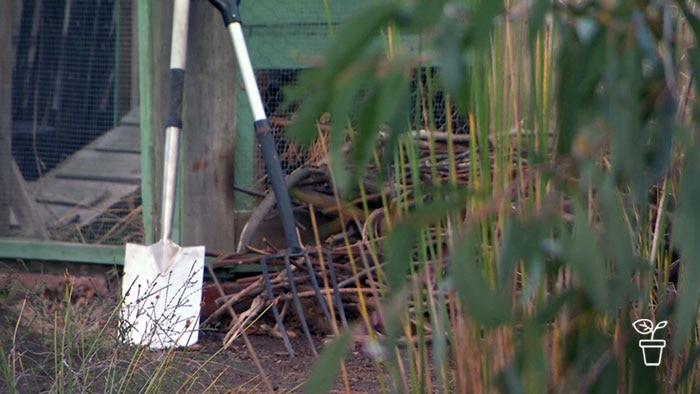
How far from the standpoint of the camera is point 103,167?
408 centimetres

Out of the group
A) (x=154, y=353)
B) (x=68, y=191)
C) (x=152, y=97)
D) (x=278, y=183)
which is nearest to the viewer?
(x=154, y=353)

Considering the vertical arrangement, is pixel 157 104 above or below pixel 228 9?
below

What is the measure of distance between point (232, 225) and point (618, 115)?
3.38 meters

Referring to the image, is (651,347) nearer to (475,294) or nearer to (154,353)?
(475,294)

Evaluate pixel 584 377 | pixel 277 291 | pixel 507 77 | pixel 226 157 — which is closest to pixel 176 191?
pixel 226 157

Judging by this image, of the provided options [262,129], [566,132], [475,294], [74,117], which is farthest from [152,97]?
[475,294]

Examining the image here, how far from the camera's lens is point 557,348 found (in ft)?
4.74

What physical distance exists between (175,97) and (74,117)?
0.64 metres

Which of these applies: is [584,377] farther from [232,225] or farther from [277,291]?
[232,225]

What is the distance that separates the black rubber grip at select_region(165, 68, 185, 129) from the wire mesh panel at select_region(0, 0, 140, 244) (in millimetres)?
411

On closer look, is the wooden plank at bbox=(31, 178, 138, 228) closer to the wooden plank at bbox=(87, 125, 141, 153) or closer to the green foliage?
the wooden plank at bbox=(87, 125, 141, 153)

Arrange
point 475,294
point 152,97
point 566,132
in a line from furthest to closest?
point 152,97
point 566,132
point 475,294

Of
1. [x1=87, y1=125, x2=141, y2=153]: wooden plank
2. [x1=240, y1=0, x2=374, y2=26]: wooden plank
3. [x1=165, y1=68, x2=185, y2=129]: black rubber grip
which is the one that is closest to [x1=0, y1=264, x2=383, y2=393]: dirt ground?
[x1=87, y1=125, x2=141, y2=153]: wooden plank

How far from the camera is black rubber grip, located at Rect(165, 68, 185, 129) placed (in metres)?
3.65
